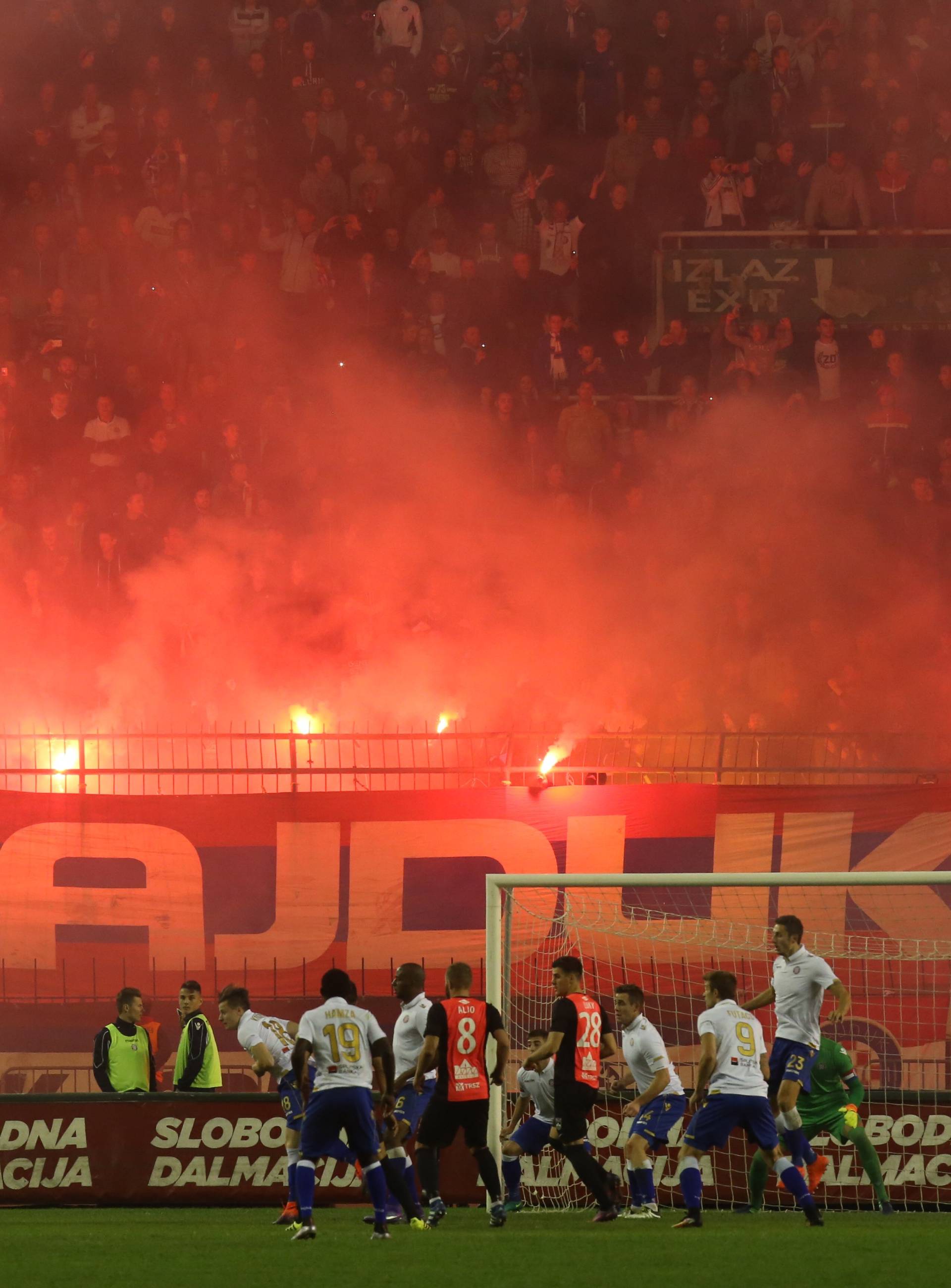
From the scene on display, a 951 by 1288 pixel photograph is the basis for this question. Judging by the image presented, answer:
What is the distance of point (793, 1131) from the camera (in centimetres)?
870

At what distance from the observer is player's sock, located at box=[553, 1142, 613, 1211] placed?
812cm

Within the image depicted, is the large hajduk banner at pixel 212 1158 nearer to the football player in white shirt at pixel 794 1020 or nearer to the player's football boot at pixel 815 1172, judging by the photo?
the player's football boot at pixel 815 1172

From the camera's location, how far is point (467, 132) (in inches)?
714

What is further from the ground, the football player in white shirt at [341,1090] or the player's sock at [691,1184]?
the football player in white shirt at [341,1090]

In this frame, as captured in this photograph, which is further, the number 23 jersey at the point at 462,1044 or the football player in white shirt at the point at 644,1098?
the football player in white shirt at the point at 644,1098

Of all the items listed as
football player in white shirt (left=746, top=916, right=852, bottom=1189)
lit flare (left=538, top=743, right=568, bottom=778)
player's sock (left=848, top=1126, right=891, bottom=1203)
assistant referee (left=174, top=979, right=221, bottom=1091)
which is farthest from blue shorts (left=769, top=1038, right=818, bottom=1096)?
lit flare (left=538, top=743, right=568, bottom=778)

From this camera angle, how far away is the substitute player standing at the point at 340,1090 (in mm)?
7570

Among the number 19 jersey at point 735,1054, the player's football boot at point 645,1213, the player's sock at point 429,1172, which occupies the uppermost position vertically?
the number 19 jersey at point 735,1054

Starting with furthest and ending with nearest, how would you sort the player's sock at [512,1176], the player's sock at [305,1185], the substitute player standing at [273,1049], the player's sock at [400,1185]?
the player's sock at [512,1176] → the substitute player standing at [273,1049] → the player's sock at [400,1185] → the player's sock at [305,1185]

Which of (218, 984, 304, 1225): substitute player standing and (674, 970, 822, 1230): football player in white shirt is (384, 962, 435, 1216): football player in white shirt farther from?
(674, 970, 822, 1230): football player in white shirt

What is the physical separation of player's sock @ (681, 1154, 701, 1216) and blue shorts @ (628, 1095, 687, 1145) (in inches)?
21.3

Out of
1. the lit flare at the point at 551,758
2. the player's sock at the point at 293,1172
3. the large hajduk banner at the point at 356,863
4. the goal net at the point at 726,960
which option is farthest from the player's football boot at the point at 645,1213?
the lit flare at the point at 551,758

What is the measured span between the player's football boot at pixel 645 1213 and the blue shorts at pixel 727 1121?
0.64 metres

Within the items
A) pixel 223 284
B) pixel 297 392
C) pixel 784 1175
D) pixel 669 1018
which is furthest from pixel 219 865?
pixel 223 284
